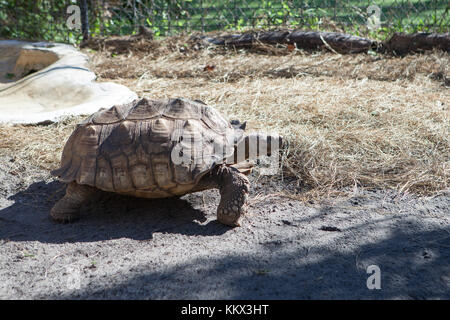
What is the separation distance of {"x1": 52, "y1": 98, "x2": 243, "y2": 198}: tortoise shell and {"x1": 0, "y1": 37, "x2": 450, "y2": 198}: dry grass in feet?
3.20

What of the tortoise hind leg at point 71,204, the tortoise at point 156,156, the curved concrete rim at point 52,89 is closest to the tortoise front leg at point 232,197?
the tortoise at point 156,156

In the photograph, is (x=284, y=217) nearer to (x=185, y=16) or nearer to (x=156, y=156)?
(x=156, y=156)

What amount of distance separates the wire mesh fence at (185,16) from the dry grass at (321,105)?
1.19 m

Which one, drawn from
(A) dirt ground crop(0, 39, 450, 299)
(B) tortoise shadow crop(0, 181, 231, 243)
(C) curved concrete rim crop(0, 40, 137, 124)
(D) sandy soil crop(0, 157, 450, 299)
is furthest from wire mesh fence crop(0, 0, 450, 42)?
(B) tortoise shadow crop(0, 181, 231, 243)

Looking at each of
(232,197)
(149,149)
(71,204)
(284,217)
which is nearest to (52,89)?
(71,204)

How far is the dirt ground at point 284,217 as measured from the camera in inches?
94.0

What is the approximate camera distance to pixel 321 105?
5004 millimetres

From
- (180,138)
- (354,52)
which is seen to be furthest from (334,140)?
(354,52)

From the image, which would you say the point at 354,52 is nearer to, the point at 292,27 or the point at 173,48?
the point at 292,27

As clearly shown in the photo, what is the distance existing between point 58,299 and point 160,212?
1187mm

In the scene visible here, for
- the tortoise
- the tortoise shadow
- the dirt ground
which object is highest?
the tortoise

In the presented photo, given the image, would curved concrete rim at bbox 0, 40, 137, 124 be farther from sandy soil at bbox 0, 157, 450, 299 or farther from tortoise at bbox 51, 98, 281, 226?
tortoise at bbox 51, 98, 281, 226

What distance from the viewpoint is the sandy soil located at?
2328 millimetres

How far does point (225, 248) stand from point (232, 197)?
40cm
